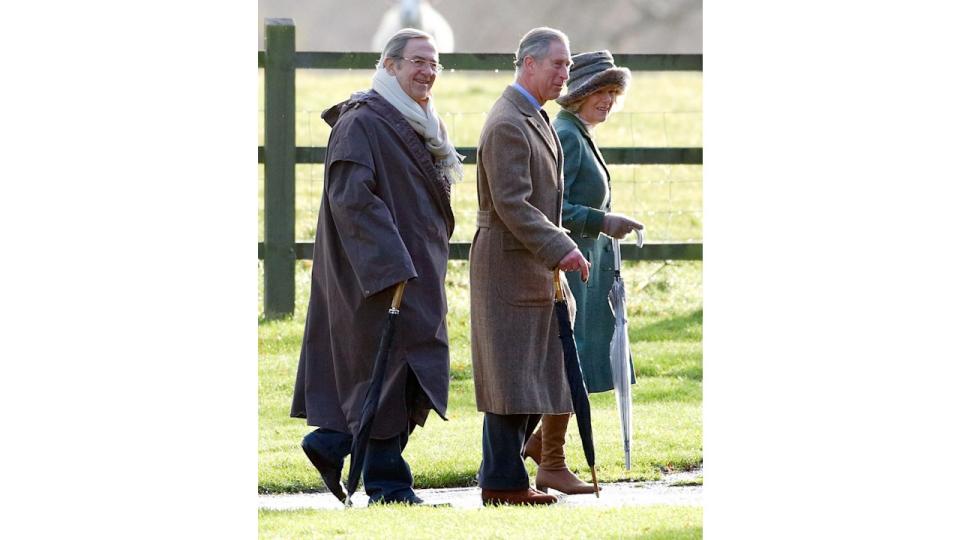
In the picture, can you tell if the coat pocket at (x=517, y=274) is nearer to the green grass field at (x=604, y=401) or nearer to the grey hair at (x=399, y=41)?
the grey hair at (x=399, y=41)

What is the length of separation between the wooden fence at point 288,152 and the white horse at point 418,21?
0.51ft

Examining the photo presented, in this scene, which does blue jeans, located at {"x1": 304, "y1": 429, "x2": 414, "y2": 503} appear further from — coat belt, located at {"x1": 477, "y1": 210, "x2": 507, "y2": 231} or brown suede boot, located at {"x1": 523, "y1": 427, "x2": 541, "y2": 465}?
coat belt, located at {"x1": 477, "y1": 210, "x2": 507, "y2": 231}

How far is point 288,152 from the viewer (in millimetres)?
8086

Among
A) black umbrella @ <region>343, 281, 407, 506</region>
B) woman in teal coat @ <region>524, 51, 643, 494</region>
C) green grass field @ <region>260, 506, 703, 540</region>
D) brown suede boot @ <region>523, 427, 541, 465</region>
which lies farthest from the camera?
brown suede boot @ <region>523, 427, 541, 465</region>

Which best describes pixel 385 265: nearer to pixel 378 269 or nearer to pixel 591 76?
pixel 378 269

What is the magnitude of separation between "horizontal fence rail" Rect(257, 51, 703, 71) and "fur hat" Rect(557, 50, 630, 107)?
2497 mm

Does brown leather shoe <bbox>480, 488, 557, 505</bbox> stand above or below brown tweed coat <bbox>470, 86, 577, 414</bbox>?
below

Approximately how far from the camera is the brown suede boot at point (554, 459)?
551cm

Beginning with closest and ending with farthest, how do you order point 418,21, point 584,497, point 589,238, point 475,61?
point 584,497 → point 589,238 → point 418,21 → point 475,61

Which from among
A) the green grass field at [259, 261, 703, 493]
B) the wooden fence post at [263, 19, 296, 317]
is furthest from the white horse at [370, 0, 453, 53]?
the green grass field at [259, 261, 703, 493]

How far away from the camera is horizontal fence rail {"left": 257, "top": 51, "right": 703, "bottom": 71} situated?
813 centimetres

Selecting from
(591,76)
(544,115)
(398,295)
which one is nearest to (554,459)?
(398,295)

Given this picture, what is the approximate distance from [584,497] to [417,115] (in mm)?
1445
